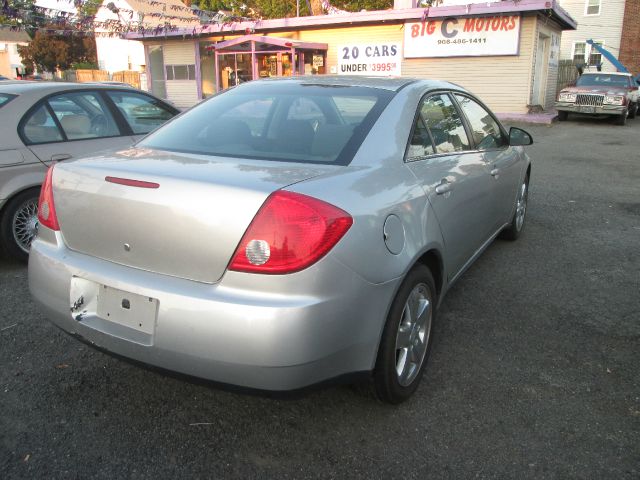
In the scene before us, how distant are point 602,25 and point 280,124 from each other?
34.8m

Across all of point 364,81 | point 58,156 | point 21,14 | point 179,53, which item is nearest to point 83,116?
point 58,156

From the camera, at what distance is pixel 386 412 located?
268 cm

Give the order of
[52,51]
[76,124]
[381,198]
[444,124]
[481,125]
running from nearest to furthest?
[381,198], [444,124], [481,125], [76,124], [52,51]

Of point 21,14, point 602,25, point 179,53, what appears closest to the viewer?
point 21,14

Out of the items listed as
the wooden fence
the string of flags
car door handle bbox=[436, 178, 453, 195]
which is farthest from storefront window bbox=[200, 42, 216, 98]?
car door handle bbox=[436, 178, 453, 195]

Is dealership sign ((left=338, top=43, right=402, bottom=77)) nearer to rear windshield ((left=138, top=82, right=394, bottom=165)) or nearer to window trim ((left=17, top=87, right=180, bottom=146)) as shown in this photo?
window trim ((left=17, top=87, right=180, bottom=146))

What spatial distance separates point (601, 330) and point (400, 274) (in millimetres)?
1946

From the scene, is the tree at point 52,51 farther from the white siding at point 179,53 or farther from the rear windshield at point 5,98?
the rear windshield at point 5,98

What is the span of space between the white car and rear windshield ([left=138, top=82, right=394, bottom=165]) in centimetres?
128

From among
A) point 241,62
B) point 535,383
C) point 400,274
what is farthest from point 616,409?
point 241,62

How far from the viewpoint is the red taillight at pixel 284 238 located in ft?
6.74

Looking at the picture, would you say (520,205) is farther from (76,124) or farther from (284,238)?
(76,124)

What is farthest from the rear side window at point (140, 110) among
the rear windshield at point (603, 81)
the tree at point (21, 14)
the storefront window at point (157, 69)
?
the storefront window at point (157, 69)

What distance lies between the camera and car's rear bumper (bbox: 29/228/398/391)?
2027 mm
